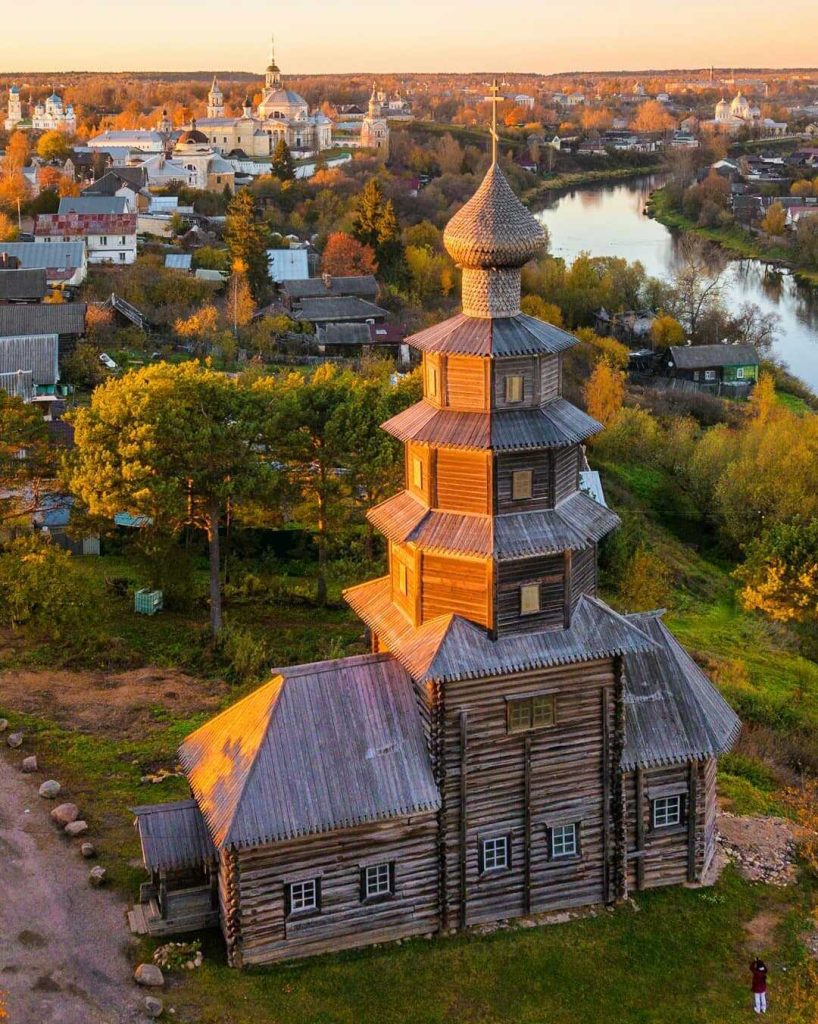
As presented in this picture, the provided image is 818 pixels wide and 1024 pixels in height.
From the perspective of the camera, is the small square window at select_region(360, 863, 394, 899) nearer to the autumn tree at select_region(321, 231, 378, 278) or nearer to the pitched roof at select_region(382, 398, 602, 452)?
the pitched roof at select_region(382, 398, 602, 452)

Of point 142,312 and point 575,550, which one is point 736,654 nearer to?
point 575,550

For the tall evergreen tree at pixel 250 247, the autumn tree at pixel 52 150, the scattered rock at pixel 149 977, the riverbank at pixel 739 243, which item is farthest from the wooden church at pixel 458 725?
the autumn tree at pixel 52 150

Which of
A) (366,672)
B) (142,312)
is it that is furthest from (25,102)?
(366,672)

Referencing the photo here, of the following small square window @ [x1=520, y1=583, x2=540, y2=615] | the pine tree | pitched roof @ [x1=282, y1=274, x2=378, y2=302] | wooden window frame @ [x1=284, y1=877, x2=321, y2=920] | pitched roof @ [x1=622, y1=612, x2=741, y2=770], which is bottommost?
wooden window frame @ [x1=284, y1=877, x2=321, y2=920]

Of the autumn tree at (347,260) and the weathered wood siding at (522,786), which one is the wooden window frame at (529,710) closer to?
the weathered wood siding at (522,786)

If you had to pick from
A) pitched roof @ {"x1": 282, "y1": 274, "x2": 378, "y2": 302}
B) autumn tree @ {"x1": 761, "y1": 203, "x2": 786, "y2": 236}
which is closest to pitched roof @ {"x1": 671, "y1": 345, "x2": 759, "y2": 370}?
pitched roof @ {"x1": 282, "y1": 274, "x2": 378, "y2": 302}

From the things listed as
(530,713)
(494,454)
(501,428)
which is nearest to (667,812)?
(530,713)
